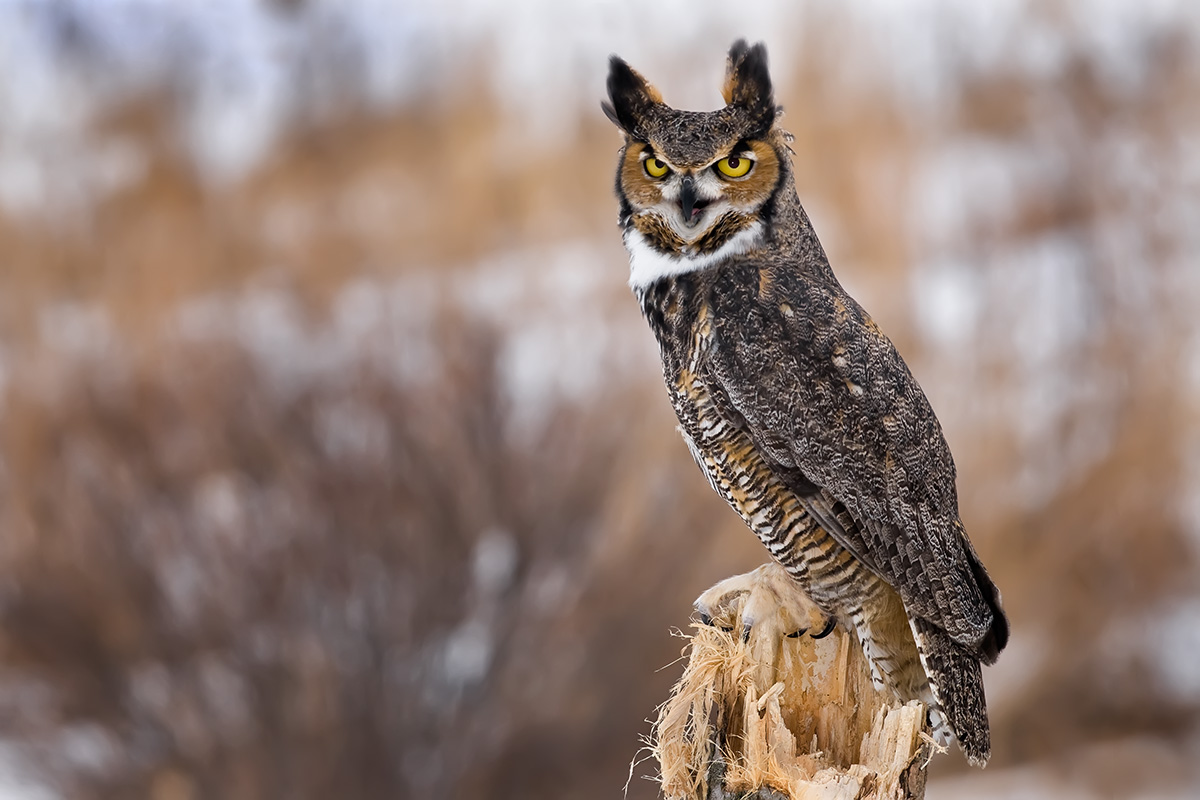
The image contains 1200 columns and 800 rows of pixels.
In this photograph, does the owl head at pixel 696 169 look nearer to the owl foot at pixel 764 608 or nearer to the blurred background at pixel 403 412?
the owl foot at pixel 764 608

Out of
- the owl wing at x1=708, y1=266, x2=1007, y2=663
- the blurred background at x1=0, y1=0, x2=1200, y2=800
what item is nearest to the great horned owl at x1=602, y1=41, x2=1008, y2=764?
the owl wing at x1=708, y1=266, x2=1007, y2=663

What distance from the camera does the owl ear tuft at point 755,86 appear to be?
149 centimetres

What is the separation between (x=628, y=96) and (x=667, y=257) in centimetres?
25

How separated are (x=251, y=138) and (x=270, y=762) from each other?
7.21 feet

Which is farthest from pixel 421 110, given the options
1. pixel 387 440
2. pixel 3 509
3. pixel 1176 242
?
pixel 1176 242

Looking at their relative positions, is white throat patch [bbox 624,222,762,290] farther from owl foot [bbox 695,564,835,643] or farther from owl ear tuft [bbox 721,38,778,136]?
owl foot [bbox 695,564,835,643]

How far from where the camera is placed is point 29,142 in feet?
11.4

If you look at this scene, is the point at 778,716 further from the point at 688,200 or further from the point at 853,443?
the point at 688,200

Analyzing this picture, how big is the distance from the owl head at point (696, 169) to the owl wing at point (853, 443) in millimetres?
101

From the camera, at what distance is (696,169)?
139cm

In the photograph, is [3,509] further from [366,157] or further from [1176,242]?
[1176,242]

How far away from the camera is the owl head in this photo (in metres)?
1.40

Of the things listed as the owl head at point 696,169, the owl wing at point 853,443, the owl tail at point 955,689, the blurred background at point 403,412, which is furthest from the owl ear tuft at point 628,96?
the blurred background at point 403,412

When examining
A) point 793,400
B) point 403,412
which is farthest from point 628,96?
point 403,412
